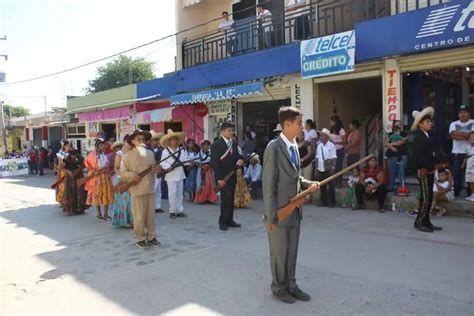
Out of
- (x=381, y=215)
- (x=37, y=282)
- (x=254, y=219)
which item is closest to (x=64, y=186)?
(x=254, y=219)

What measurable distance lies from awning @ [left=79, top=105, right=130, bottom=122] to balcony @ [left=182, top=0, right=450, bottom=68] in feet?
14.5

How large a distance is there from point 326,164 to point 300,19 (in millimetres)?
4281

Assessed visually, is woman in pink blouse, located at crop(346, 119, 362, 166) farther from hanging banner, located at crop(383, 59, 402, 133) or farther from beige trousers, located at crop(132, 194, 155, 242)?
beige trousers, located at crop(132, 194, 155, 242)

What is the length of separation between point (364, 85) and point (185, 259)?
9.43 metres

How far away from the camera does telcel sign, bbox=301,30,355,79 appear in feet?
31.0

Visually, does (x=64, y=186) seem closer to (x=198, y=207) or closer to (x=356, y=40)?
(x=198, y=207)

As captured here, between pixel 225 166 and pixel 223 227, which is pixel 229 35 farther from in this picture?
pixel 223 227

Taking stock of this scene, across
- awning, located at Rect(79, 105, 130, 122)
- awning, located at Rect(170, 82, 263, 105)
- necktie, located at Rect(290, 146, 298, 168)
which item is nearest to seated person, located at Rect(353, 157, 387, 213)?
awning, located at Rect(170, 82, 263, 105)

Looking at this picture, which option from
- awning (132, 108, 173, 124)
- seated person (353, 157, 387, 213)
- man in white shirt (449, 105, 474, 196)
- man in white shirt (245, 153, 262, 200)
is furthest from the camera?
awning (132, 108, 173, 124)

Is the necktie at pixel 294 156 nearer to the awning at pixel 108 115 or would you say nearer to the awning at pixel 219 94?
the awning at pixel 219 94

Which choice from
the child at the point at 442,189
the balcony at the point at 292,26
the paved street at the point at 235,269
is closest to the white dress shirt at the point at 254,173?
the paved street at the point at 235,269

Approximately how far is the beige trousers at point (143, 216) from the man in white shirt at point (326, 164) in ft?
13.7

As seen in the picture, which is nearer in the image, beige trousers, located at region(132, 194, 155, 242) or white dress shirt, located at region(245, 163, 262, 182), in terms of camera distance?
beige trousers, located at region(132, 194, 155, 242)

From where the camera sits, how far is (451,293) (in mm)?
4289
